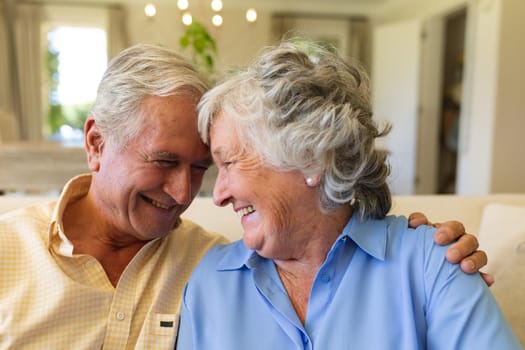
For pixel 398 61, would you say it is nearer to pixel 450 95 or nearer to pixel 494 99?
pixel 450 95

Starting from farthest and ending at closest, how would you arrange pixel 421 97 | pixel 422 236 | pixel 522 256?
pixel 421 97
pixel 522 256
pixel 422 236

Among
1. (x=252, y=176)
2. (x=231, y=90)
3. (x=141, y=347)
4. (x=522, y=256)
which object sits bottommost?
(x=141, y=347)

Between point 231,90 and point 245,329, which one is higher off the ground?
point 231,90

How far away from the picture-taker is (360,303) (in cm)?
94

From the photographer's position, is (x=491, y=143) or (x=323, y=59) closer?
(x=323, y=59)

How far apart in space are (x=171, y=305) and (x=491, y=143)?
13.7 feet

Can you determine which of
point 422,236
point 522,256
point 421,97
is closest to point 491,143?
point 421,97

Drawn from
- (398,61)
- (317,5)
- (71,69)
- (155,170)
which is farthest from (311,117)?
(317,5)

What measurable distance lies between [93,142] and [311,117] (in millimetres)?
544

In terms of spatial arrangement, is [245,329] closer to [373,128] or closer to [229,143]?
[229,143]

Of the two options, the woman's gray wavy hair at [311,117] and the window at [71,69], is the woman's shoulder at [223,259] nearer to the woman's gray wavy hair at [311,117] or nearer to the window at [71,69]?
the woman's gray wavy hair at [311,117]

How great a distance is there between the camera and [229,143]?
3.24 ft

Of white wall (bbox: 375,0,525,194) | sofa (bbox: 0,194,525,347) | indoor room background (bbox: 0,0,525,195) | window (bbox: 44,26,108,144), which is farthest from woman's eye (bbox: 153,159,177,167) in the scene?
window (bbox: 44,26,108,144)

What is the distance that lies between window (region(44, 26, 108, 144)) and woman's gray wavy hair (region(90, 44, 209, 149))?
5.91 meters
